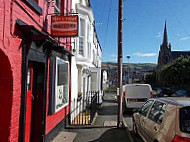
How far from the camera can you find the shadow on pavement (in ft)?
22.9

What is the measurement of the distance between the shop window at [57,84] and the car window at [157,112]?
9.21 ft

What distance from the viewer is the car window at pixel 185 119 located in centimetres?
379

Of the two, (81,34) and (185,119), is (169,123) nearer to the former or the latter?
(185,119)

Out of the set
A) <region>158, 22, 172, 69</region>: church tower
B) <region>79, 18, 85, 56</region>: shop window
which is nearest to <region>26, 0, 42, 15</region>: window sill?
<region>79, 18, 85, 56</region>: shop window

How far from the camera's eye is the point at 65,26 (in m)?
6.17

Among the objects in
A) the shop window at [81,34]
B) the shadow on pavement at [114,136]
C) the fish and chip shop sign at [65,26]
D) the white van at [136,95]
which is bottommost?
the shadow on pavement at [114,136]

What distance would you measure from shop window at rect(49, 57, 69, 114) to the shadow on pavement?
1762 mm

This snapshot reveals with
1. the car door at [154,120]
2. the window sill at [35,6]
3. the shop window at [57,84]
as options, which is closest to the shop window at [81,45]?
the shop window at [57,84]

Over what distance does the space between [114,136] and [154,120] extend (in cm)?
282

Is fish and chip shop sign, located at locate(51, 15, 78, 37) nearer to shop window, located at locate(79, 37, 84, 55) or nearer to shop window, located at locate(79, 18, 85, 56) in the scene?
shop window, located at locate(79, 18, 85, 56)

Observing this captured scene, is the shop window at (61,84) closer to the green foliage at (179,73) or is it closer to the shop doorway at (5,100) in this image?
the shop doorway at (5,100)

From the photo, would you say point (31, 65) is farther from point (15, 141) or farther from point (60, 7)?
point (60, 7)

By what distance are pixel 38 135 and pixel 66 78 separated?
106 inches

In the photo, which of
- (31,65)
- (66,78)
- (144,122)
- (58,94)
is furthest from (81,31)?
(144,122)
